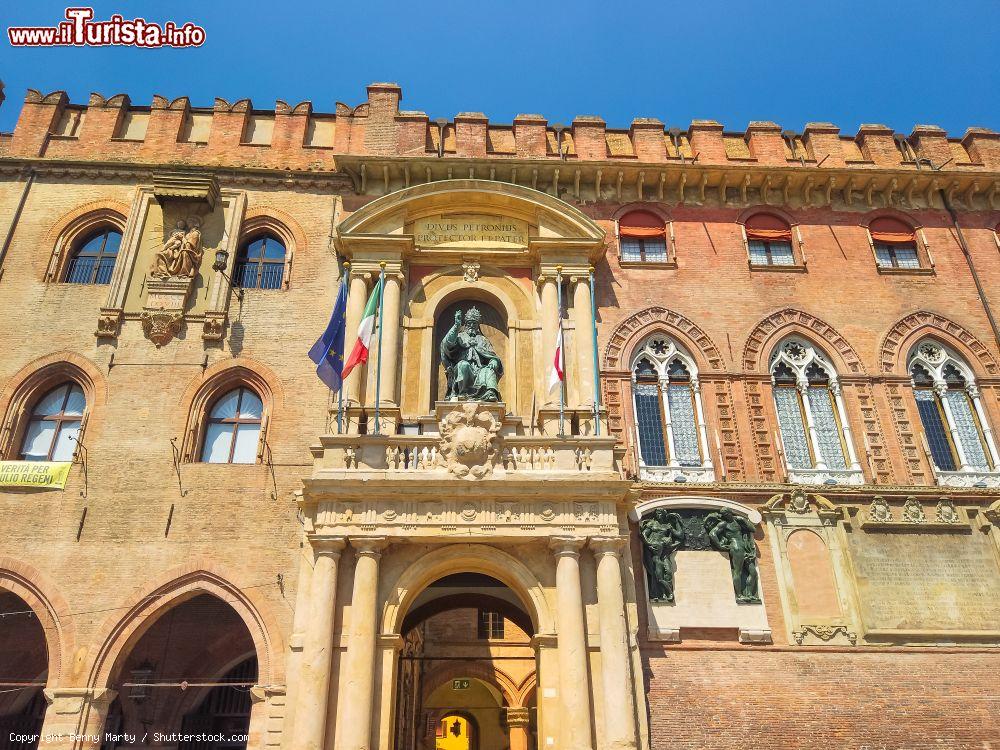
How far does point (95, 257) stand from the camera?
1612cm

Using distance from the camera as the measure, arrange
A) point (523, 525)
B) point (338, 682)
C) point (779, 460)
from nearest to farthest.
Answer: point (338, 682) < point (523, 525) < point (779, 460)

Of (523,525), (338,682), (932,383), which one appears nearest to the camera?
(338,682)

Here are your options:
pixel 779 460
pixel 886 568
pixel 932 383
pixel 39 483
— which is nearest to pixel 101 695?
pixel 39 483

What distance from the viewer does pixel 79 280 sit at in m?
15.8

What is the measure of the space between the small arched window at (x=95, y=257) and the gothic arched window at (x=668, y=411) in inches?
457

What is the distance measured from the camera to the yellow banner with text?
13.3 meters

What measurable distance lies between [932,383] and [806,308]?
304 centimetres

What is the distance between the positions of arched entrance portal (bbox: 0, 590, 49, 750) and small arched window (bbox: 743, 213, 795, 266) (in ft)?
54.7

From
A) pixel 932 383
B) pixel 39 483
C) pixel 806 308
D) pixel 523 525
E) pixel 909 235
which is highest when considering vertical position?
pixel 909 235

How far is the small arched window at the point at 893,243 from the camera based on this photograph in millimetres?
16953

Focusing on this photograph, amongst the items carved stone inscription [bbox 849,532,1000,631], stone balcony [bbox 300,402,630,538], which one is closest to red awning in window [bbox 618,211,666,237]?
stone balcony [bbox 300,402,630,538]

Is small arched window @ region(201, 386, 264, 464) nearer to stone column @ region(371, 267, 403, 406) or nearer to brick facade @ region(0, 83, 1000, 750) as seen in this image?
brick facade @ region(0, 83, 1000, 750)

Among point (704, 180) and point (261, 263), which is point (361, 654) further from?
point (704, 180)

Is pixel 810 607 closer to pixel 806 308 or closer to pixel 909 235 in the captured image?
pixel 806 308
